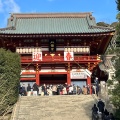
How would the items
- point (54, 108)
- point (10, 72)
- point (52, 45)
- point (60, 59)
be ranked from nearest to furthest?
point (54, 108), point (10, 72), point (60, 59), point (52, 45)

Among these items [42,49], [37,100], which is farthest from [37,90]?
[42,49]

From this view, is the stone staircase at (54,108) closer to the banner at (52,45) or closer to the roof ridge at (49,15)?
the banner at (52,45)

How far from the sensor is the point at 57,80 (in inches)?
1334

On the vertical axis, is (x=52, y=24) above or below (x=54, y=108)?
above

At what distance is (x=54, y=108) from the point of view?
21.4 m

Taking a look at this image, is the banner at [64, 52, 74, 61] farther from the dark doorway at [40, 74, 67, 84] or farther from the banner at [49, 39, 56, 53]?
the dark doorway at [40, 74, 67, 84]

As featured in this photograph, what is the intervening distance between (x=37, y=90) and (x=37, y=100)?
4302 mm

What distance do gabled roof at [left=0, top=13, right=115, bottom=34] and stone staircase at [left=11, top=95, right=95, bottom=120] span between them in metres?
10.0

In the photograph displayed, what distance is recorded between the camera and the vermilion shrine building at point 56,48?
104ft

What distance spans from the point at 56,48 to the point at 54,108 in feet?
42.3

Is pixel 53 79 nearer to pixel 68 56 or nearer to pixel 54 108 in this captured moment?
pixel 68 56

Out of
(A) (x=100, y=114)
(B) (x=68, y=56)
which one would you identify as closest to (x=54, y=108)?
(A) (x=100, y=114)

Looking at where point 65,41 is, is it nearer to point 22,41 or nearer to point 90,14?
point 22,41

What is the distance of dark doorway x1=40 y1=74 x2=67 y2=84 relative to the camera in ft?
111
